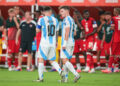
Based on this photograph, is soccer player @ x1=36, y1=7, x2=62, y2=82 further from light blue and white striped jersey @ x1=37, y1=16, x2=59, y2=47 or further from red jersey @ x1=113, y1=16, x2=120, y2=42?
red jersey @ x1=113, y1=16, x2=120, y2=42

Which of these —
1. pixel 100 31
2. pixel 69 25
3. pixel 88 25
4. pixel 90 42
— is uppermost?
pixel 69 25

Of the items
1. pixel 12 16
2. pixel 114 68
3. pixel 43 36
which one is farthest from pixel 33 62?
pixel 43 36

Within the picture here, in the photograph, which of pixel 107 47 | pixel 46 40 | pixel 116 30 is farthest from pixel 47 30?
pixel 107 47

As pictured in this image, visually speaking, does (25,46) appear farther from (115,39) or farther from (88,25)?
(115,39)

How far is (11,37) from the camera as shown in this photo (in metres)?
17.3

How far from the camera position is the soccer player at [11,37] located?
17.0m

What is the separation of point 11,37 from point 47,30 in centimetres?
614

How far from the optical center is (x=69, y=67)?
1128 centimetres

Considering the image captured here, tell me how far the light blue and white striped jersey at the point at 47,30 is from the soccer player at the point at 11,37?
18.3 ft

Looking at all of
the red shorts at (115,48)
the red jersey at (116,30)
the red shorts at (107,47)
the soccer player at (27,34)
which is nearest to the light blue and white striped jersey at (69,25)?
the red jersey at (116,30)

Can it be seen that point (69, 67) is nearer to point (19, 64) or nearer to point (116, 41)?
point (116, 41)

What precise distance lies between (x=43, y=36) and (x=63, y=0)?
4.98 meters

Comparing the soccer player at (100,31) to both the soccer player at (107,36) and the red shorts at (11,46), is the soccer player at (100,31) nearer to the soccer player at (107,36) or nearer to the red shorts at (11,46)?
the soccer player at (107,36)

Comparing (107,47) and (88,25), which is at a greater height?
(88,25)
